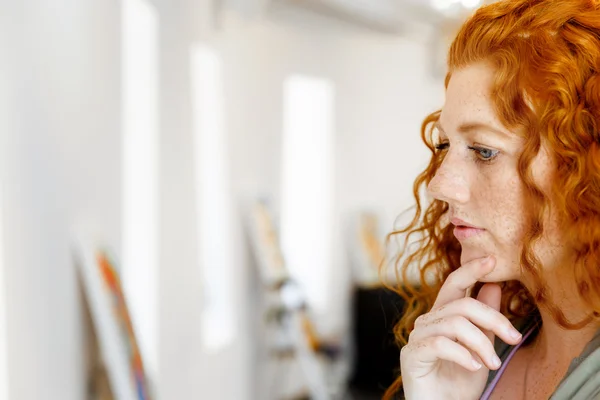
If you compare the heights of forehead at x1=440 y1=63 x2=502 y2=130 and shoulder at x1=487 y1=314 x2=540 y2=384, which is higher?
forehead at x1=440 y1=63 x2=502 y2=130

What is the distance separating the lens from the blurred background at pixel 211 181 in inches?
107

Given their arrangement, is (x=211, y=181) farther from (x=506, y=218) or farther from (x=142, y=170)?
(x=506, y=218)

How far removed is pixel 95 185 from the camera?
3.29 metres

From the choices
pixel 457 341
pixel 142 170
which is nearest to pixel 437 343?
pixel 457 341

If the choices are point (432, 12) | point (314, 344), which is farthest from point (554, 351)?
point (432, 12)

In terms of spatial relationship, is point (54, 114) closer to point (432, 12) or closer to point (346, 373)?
point (432, 12)

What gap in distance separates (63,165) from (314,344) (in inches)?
129

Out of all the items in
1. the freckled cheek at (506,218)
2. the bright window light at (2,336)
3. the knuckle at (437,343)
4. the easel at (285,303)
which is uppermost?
the freckled cheek at (506,218)

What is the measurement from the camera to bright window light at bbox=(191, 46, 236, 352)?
16.0 ft

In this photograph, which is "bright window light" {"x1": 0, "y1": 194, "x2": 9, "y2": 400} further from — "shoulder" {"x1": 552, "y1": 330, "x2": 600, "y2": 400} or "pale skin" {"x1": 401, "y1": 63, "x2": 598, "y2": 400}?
"shoulder" {"x1": 552, "y1": 330, "x2": 600, "y2": 400}

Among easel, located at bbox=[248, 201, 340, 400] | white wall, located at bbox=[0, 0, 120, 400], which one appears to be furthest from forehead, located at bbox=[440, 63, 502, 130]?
easel, located at bbox=[248, 201, 340, 400]

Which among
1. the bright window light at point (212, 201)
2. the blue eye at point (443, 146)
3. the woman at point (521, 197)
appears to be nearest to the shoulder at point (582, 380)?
the woman at point (521, 197)

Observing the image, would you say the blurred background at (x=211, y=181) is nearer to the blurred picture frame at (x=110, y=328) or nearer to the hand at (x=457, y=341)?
the blurred picture frame at (x=110, y=328)

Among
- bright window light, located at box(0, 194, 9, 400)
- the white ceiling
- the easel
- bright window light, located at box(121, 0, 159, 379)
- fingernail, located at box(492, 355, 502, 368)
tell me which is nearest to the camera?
fingernail, located at box(492, 355, 502, 368)
